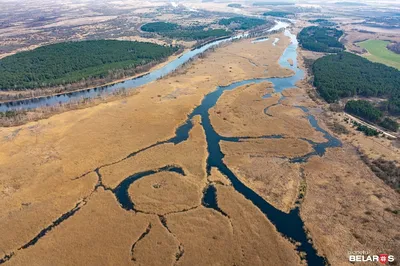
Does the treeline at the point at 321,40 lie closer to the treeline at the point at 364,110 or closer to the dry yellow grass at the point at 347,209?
the treeline at the point at 364,110

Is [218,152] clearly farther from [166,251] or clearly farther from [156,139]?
[166,251]

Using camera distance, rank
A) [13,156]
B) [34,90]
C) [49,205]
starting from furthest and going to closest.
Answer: [34,90]
[13,156]
[49,205]

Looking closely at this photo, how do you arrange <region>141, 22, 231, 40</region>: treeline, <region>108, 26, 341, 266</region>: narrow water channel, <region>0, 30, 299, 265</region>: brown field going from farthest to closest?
<region>141, 22, 231, 40</region>: treeline
<region>108, 26, 341, 266</region>: narrow water channel
<region>0, 30, 299, 265</region>: brown field

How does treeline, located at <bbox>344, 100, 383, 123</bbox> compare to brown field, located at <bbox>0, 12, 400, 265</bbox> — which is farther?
treeline, located at <bbox>344, 100, 383, 123</bbox>

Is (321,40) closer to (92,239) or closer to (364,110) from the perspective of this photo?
(364,110)

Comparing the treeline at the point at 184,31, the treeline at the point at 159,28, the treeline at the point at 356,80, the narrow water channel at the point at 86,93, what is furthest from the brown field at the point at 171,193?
the treeline at the point at 159,28

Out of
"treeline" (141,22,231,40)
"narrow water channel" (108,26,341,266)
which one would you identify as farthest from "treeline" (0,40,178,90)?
"narrow water channel" (108,26,341,266)

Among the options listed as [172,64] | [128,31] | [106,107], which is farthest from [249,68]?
[128,31]

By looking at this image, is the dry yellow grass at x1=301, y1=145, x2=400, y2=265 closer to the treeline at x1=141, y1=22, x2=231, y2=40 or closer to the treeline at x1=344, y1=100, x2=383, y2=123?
the treeline at x1=344, y1=100, x2=383, y2=123
